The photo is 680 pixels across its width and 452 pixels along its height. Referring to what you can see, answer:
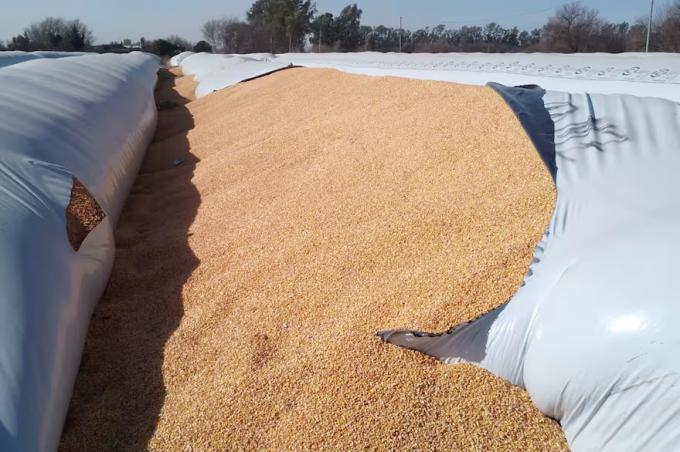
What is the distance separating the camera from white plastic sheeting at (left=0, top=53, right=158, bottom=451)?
1292 mm

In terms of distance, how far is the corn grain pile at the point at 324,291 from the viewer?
1417 mm

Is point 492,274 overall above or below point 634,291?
below

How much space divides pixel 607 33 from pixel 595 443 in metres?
24.8

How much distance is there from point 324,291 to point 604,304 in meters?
1.11

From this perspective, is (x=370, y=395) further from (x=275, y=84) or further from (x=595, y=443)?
(x=275, y=84)

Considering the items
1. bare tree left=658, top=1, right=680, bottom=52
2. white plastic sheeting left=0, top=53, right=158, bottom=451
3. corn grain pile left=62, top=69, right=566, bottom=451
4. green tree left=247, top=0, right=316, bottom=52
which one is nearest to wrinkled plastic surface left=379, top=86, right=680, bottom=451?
corn grain pile left=62, top=69, right=566, bottom=451

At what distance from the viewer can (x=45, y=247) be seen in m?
1.71

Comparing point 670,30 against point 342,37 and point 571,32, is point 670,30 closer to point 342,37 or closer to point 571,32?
point 571,32

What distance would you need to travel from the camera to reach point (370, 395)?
4.80 feet

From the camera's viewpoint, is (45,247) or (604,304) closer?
(604,304)

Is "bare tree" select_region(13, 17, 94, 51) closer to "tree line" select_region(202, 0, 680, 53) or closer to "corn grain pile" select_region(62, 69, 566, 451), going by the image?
"tree line" select_region(202, 0, 680, 53)

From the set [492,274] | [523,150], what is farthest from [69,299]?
[523,150]

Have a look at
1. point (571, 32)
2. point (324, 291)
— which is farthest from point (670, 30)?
point (324, 291)

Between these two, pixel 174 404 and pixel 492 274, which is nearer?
pixel 174 404
